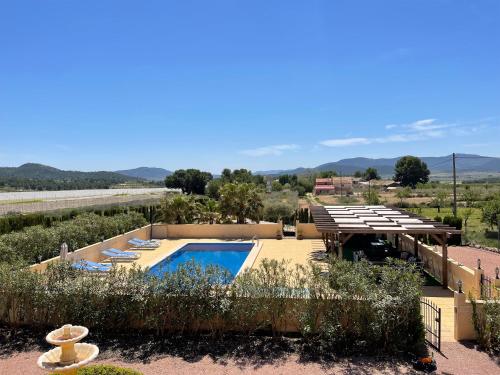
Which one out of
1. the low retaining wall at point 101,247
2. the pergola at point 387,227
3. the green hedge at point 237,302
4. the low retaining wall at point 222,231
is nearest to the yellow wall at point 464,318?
the green hedge at point 237,302

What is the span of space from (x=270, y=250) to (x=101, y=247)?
8535 millimetres

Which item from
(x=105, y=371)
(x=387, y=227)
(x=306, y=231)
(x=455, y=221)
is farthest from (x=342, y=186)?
(x=105, y=371)

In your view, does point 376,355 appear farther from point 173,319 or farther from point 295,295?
point 173,319

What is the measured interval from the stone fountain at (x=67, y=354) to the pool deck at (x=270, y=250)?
10986 mm

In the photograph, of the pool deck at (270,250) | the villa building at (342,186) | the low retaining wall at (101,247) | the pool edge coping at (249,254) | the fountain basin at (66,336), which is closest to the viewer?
the fountain basin at (66,336)

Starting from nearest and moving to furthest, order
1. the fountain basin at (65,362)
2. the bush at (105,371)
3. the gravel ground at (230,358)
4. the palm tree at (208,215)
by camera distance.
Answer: the fountain basin at (65,362)
the bush at (105,371)
the gravel ground at (230,358)
the palm tree at (208,215)

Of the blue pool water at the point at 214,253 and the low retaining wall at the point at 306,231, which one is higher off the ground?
the low retaining wall at the point at 306,231

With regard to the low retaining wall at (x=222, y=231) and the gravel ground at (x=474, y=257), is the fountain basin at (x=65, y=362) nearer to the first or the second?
the gravel ground at (x=474, y=257)

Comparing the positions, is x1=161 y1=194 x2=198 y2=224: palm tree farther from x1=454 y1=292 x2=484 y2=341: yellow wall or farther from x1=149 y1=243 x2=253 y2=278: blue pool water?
x1=454 y1=292 x2=484 y2=341: yellow wall

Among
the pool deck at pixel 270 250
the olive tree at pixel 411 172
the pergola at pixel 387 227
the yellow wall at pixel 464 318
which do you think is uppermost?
the olive tree at pixel 411 172

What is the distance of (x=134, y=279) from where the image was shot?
9.73m

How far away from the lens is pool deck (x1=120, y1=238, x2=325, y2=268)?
A: 1880cm

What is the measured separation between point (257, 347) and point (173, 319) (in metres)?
2.12

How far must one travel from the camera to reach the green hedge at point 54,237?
1549cm
